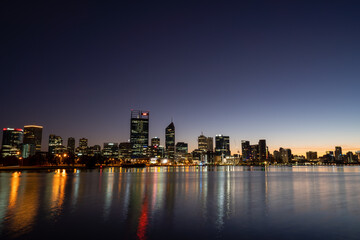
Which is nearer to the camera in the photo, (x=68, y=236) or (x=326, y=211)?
(x=68, y=236)

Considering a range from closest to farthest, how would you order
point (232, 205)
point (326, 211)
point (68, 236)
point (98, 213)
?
point (68, 236), point (98, 213), point (326, 211), point (232, 205)

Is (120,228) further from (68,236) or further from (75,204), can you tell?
(75,204)

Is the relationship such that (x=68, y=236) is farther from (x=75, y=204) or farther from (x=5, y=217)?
(x=75, y=204)

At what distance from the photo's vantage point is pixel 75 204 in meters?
30.7

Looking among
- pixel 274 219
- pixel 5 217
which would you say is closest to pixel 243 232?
pixel 274 219

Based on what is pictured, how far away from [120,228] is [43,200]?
60.9 ft

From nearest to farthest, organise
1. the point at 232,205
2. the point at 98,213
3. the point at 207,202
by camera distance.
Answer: the point at 98,213
the point at 232,205
the point at 207,202

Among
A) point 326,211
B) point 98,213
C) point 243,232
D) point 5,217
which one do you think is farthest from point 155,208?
point 326,211

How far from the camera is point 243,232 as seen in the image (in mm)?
19156

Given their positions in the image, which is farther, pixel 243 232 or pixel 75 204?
pixel 75 204

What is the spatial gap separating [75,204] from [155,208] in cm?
981

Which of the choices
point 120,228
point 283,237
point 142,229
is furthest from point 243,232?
point 120,228

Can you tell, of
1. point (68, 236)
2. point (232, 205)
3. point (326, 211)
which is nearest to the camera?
point (68, 236)

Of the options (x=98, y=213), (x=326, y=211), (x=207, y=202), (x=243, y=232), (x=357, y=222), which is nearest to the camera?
(x=243, y=232)
